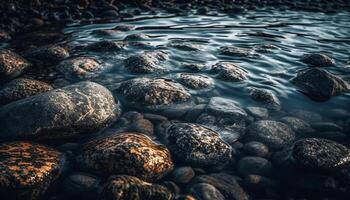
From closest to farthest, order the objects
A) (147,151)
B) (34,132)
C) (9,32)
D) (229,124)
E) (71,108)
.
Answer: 1. (147,151)
2. (34,132)
3. (71,108)
4. (229,124)
5. (9,32)

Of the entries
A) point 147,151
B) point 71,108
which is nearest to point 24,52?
point 71,108

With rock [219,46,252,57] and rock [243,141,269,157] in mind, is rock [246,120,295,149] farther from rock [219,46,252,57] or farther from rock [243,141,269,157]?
rock [219,46,252,57]

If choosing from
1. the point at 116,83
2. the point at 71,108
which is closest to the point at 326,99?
the point at 116,83

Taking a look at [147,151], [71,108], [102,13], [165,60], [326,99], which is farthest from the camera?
[102,13]

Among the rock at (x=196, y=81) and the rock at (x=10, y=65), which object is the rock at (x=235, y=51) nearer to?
the rock at (x=196, y=81)

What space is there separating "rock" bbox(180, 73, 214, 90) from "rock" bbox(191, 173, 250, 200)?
2.57 meters

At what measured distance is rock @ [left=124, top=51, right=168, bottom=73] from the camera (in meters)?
7.51

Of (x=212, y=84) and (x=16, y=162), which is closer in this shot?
(x=16, y=162)

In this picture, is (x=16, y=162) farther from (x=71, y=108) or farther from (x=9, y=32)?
(x=9, y=32)

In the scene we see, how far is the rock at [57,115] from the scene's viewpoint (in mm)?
4933

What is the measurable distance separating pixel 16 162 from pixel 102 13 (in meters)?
9.16

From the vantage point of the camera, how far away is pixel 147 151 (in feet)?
14.8

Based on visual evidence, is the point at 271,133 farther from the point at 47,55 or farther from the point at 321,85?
the point at 47,55

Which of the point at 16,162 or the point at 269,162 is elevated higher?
the point at 16,162
